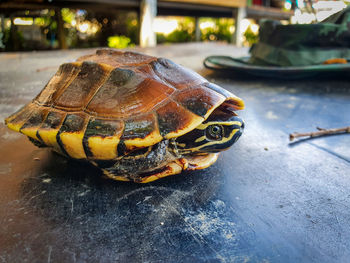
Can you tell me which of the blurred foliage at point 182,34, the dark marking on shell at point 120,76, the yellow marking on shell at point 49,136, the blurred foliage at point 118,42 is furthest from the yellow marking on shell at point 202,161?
the blurred foliage at point 182,34

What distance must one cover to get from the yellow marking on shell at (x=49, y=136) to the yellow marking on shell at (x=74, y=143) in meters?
0.06

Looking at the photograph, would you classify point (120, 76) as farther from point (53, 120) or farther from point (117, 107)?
point (53, 120)

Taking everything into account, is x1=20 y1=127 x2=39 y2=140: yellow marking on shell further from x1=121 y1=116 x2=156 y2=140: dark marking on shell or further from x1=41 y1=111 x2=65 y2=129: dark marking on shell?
x1=121 y1=116 x2=156 y2=140: dark marking on shell

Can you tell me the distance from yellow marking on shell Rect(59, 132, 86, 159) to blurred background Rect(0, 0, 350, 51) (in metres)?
4.05

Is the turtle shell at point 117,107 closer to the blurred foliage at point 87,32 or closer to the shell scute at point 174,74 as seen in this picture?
the shell scute at point 174,74

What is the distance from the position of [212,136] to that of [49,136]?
3.03 ft

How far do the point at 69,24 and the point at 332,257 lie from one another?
1227 cm

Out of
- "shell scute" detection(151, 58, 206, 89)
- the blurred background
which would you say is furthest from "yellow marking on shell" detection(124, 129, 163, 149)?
the blurred background

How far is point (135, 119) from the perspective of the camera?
1.45 metres

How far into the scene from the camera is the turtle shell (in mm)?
1418

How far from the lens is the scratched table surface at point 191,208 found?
112 centimetres

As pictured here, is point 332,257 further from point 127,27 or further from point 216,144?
point 127,27

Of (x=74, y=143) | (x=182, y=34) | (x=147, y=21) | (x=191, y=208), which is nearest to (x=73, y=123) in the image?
(x=74, y=143)

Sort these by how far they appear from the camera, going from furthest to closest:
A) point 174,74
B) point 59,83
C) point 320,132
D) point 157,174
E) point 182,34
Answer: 1. point 182,34
2. point 320,132
3. point 59,83
4. point 174,74
5. point 157,174
